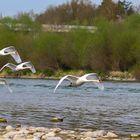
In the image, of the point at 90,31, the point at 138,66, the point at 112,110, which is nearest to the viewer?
the point at 112,110

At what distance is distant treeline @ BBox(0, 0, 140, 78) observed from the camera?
80.8 meters

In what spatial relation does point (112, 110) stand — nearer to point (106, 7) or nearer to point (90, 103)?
point (90, 103)

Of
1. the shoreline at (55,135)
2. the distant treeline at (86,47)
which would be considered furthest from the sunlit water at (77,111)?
the distant treeline at (86,47)

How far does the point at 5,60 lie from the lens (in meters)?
84.1

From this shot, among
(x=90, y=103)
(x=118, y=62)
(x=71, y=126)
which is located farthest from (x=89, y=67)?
(x=71, y=126)

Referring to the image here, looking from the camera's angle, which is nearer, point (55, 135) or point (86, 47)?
point (55, 135)

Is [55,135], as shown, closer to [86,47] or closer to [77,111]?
[77,111]

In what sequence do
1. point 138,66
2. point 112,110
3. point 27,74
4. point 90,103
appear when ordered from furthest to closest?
point 27,74
point 138,66
point 90,103
point 112,110

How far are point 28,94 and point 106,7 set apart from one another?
7575cm

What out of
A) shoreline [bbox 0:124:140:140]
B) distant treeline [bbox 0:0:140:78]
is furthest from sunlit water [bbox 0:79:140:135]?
distant treeline [bbox 0:0:140:78]

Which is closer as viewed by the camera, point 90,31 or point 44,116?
point 44,116

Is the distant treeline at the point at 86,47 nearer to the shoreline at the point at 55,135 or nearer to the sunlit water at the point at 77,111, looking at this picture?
the sunlit water at the point at 77,111

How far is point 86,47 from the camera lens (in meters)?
83.6

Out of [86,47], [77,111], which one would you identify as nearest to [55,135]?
[77,111]
